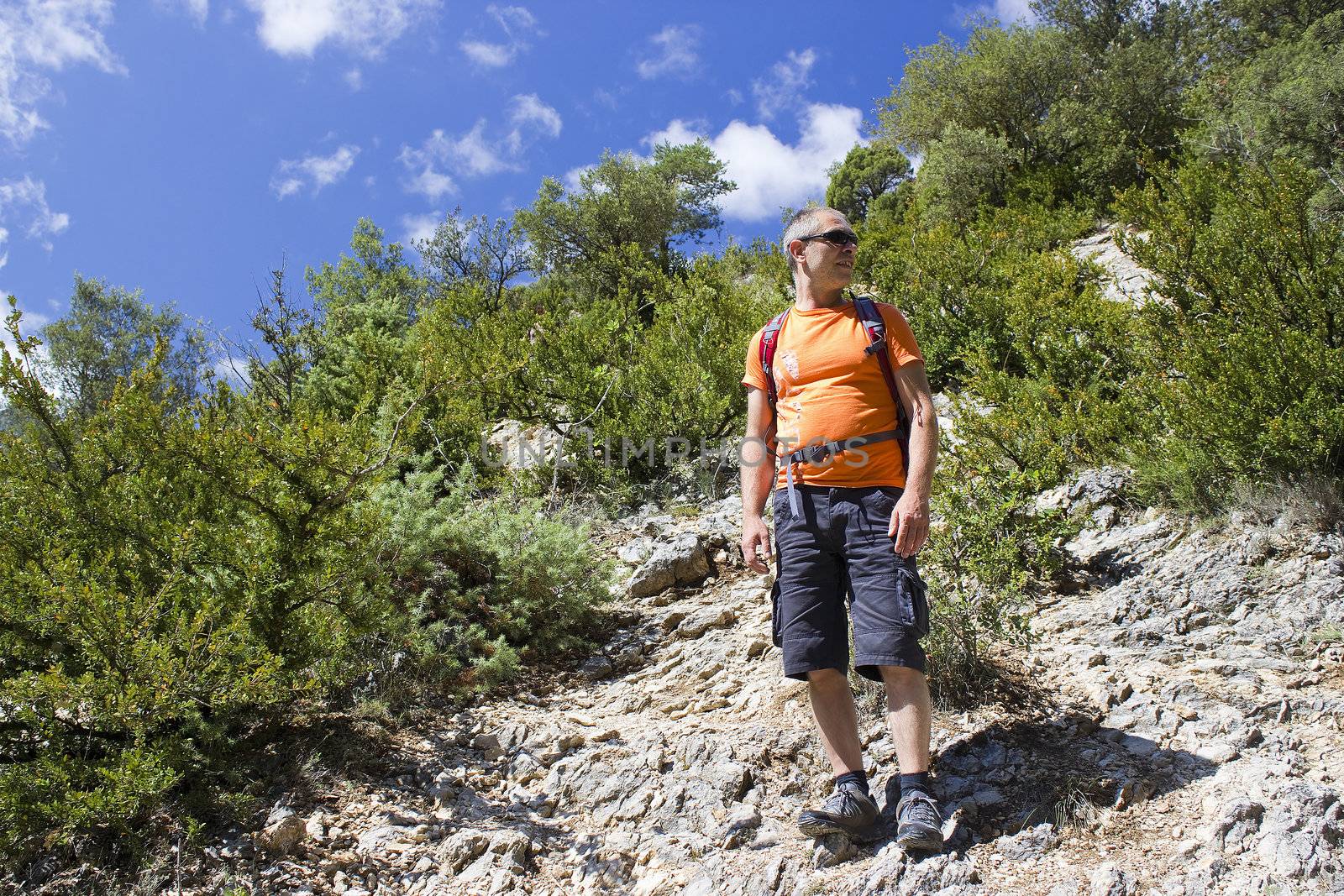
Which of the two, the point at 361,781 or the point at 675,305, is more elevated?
the point at 675,305

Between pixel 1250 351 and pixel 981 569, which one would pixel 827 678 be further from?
pixel 1250 351

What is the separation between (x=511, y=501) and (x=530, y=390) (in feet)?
5.84

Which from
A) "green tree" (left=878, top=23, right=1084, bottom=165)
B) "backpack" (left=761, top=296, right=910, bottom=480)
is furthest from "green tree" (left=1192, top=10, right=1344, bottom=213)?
"backpack" (left=761, top=296, right=910, bottom=480)

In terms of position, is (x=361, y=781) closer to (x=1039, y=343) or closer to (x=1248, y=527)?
(x=1248, y=527)

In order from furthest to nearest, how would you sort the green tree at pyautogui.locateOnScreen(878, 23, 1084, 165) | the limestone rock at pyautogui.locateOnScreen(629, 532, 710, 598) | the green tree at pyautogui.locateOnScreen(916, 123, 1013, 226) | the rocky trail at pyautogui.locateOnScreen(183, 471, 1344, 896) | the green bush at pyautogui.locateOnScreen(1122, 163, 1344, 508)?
1. the green tree at pyautogui.locateOnScreen(878, 23, 1084, 165)
2. the green tree at pyautogui.locateOnScreen(916, 123, 1013, 226)
3. the limestone rock at pyautogui.locateOnScreen(629, 532, 710, 598)
4. the green bush at pyautogui.locateOnScreen(1122, 163, 1344, 508)
5. the rocky trail at pyautogui.locateOnScreen(183, 471, 1344, 896)

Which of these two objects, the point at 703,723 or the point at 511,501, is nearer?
the point at 703,723

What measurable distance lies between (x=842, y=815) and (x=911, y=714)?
377mm

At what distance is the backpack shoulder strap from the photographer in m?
2.84

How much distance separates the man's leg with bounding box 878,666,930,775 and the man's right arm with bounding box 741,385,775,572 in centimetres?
59

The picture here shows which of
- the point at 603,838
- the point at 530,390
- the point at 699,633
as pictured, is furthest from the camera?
the point at 530,390

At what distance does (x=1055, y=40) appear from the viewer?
16.2 meters

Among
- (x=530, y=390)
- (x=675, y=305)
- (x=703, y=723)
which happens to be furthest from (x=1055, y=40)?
(x=703, y=723)

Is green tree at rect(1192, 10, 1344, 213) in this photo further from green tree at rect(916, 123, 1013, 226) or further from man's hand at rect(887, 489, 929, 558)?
man's hand at rect(887, 489, 929, 558)

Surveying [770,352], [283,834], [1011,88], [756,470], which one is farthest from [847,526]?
[1011,88]
